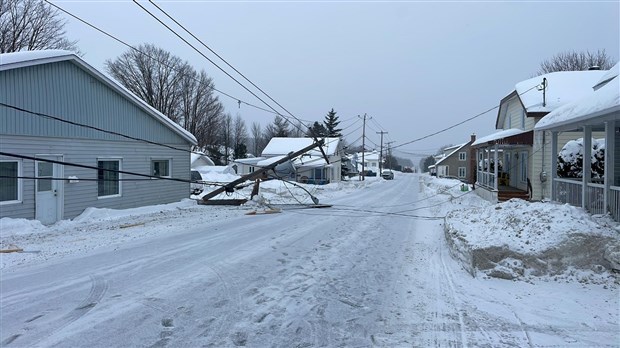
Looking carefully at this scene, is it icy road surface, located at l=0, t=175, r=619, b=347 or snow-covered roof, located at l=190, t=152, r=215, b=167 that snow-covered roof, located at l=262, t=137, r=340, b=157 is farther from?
icy road surface, located at l=0, t=175, r=619, b=347

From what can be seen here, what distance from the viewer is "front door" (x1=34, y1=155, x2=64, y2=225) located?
14.4 metres

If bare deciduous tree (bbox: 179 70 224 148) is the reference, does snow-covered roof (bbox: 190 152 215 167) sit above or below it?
below

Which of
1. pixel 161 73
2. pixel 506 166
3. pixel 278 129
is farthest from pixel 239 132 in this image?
pixel 506 166

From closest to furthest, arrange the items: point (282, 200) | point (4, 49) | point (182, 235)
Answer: point (182, 235) → point (282, 200) → point (4, 49)

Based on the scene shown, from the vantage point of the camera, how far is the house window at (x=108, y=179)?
56.2ft

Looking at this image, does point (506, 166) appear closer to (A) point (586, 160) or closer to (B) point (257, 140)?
(A) point (586, 160)

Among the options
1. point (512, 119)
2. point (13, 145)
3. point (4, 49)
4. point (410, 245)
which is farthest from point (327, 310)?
point (4, 49)

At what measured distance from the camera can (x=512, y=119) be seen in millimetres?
28391

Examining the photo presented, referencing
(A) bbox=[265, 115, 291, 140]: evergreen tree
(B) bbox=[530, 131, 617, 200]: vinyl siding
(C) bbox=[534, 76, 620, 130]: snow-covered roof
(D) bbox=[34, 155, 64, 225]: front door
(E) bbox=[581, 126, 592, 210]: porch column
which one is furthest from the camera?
(A) bbox=[265, 115, 291, 140]: evergreen tree

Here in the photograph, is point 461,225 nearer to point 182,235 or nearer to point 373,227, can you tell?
point 373,227

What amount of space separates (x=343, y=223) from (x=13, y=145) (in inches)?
406

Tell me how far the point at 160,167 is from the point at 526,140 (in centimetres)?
1695

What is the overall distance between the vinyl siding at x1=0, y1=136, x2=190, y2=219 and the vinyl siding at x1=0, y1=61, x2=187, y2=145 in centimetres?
32

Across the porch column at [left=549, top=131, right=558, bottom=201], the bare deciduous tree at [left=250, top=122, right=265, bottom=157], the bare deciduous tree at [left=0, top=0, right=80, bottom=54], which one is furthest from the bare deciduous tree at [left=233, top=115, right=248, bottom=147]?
the porch column at [left=549, top=131, right=558, bottom=201]
